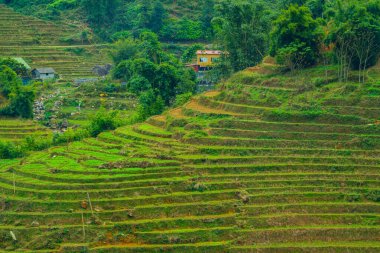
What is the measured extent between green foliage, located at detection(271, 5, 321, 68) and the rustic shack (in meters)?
26.9

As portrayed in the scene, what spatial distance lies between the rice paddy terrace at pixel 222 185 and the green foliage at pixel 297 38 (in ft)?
6.86

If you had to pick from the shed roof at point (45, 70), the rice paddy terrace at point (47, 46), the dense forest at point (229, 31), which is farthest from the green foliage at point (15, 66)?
the dense forest at point (229, 31)

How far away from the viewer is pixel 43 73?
6869 cm

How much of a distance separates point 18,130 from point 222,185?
2227 cm

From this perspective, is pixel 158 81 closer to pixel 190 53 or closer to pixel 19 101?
pixel 19 101

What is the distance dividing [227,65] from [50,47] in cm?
2457

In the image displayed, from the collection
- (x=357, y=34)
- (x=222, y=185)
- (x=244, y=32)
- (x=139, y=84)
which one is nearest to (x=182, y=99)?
(x=139, y=84)

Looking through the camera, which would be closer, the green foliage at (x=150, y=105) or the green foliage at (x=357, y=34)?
the green foliage at (x=357, y=34)

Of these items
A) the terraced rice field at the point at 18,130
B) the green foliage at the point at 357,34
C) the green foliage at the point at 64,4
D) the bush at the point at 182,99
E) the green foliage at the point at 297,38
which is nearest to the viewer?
the green foliage at the point at 357,34

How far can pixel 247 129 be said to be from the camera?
42.1 metres

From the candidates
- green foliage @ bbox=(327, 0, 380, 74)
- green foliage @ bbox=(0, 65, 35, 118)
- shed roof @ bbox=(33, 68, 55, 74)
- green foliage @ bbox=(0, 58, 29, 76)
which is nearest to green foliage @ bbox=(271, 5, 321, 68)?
green foliage @ bbox=(327, 0, 380, 74)

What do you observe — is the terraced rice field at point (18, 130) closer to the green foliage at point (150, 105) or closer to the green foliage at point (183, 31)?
the green foliage at point (150, 105)

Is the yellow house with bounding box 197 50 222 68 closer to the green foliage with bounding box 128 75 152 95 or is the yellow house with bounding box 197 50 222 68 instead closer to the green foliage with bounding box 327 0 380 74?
the green foliage with bounding box 128 75 152 95

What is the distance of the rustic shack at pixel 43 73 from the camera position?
2702 inches
